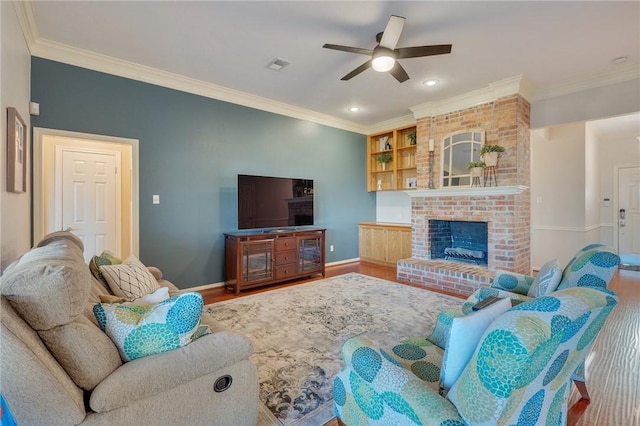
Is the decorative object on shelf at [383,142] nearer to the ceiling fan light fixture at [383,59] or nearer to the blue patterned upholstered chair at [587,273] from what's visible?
the ceiling fan light fixture at [383,59]

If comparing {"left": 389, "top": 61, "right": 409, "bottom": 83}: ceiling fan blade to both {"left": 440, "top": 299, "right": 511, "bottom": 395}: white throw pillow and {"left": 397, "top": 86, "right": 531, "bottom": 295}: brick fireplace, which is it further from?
{"left": 440, "top": 299, "right": 511, "bottom": 395}: white throw pillow

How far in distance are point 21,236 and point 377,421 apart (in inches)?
130

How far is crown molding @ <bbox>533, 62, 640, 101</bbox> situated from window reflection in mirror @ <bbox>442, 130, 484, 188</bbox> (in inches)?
38.2

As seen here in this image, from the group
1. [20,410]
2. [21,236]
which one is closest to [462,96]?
[20,410]

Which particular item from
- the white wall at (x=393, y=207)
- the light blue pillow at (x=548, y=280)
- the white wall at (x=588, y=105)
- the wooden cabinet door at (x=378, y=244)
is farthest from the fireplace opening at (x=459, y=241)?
the light blue pillow at (x=548, y=280)

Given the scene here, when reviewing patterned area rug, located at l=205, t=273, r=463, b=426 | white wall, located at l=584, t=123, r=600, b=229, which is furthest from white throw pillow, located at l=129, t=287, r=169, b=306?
white wall, located at l=584, t=123, r=600, b=229

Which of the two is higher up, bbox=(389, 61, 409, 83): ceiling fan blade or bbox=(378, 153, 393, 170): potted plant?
bbox=(389, 61, 409, 83): ceiling fan blade

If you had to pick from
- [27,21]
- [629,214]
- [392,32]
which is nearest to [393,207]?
[392,32]

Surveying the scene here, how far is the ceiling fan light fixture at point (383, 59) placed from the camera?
105 inches

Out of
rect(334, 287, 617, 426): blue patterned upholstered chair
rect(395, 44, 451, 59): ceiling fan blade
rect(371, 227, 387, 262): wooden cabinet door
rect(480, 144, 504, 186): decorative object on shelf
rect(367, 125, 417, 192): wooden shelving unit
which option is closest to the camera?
rect(334, 287, 617, 426): blue patterned upholstered chair

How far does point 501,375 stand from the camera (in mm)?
777

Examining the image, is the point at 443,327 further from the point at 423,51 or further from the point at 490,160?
the point at 490,160

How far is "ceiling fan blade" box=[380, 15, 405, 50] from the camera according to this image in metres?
2.30

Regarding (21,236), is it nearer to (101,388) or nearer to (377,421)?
(101,388)
